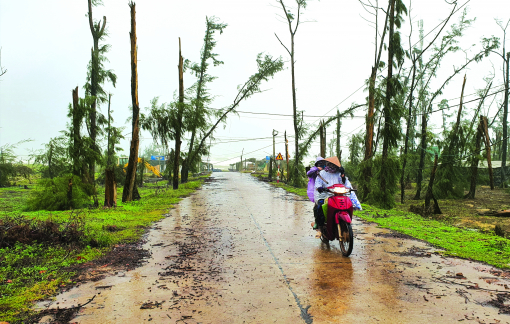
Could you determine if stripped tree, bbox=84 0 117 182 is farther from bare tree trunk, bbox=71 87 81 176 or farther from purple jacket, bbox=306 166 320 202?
purple jacket, bbox=306 166 320 202

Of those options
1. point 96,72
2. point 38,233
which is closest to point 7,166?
point 96,72

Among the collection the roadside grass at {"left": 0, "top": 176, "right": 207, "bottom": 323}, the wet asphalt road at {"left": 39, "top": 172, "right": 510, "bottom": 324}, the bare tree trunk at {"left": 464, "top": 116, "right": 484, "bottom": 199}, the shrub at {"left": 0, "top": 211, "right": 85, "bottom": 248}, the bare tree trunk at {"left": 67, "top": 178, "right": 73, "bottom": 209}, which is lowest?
the wet asphalt road at {"left": 39, "top": 172, "right": 510, "bottom": 324}

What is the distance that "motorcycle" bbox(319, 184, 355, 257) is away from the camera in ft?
20.1

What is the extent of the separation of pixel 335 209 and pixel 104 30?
912 inches

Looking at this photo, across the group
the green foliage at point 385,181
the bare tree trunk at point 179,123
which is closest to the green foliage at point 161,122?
the bare tree trunk at point 179,123

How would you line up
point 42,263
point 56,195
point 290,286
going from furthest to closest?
point 56,195
point 42,263
point 290,286

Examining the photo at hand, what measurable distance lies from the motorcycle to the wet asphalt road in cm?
28

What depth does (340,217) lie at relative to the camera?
629 centimetres

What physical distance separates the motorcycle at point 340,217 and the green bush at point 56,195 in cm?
1144

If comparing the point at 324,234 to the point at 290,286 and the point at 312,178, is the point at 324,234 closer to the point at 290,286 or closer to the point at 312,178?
the point at 312,178

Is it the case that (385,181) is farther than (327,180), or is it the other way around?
(385,181)

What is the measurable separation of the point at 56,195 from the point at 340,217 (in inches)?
468

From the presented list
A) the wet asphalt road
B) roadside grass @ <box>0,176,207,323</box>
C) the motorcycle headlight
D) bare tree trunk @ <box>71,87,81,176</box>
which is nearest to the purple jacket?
the motorcycle headlight

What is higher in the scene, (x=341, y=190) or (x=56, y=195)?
(x=341, y=190)
